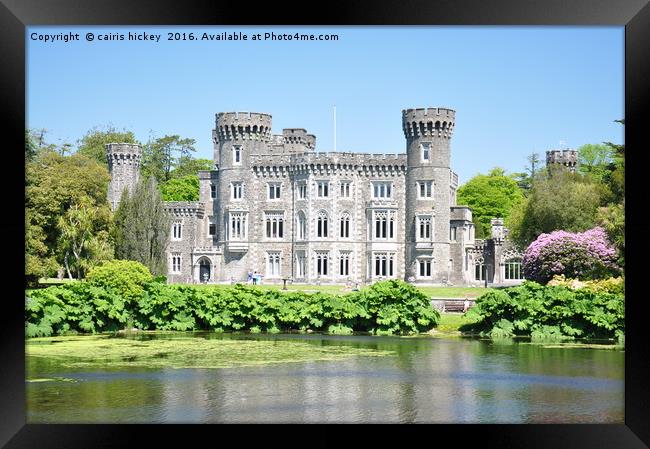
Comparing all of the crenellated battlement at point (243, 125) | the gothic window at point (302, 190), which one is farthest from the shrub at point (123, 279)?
the crenellated battlement at point (243, 125)

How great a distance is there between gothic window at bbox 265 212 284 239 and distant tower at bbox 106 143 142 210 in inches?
222

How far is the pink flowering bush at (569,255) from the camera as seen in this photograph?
24.2 m

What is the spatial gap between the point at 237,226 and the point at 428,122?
29.2 feet

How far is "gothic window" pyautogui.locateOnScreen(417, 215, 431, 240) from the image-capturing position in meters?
35.1

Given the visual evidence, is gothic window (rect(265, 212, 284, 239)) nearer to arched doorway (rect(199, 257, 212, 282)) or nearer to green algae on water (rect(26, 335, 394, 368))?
arched doorway (rect(199, 257, 212, 282))

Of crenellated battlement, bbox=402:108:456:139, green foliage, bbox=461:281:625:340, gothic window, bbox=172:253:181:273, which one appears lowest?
green foliage, bbox=461:281:625:340

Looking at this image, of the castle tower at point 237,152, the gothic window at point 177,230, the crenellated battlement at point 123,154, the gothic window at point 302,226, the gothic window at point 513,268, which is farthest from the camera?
the gothic window at point 177,230

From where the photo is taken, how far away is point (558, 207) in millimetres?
29406

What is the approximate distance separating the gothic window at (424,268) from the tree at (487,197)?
914 cm

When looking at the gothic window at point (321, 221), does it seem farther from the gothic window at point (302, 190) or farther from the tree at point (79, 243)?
the tree at point (79, 243)

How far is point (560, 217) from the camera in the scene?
29328 millimetres

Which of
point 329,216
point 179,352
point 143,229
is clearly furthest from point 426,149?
point 179,352

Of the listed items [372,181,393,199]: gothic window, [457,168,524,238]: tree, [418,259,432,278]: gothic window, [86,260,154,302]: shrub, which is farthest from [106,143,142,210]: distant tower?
[86,260,154,302]: shrub
